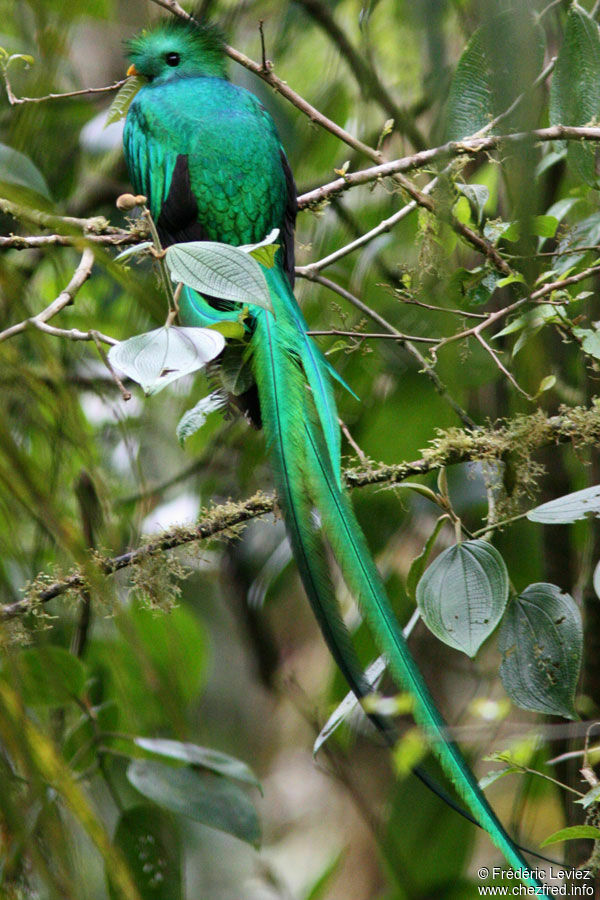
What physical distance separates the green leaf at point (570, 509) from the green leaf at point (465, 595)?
0.26 feet

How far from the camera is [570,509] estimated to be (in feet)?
3.56

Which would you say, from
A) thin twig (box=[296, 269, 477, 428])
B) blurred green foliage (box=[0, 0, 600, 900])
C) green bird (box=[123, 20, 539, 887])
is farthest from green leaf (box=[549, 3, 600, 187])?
green bird (box=[123, 20, 539, 887])

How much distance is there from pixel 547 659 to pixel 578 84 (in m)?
0.80

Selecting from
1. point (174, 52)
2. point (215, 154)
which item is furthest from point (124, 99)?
point (215, 154)

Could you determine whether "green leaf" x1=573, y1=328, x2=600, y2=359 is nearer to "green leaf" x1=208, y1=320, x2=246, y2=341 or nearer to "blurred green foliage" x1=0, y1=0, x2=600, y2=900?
"blurred green foliage" x1=0, y1=0, x2=600, y2=900

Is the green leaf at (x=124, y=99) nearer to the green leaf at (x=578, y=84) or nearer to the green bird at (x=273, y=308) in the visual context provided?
the green bird at (x=273, y=308)

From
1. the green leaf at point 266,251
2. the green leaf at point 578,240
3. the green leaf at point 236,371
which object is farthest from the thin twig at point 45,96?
the green leaf at point 578,240

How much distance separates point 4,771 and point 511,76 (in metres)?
0.42

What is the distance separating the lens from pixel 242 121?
5.86ft

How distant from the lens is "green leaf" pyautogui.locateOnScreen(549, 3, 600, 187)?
1.16 meters

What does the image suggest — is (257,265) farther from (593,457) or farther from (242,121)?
(593,457)

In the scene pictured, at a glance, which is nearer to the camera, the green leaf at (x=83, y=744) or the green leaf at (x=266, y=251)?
the green leaf at (x=266, y=251)

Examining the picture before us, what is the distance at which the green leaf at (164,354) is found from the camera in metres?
0.94

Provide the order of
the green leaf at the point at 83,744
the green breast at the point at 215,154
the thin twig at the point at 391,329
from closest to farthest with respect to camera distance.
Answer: the thin twig at the point at 391,329 → the green leaf at the point at 83,744 → the green breast at the point at 215,154
